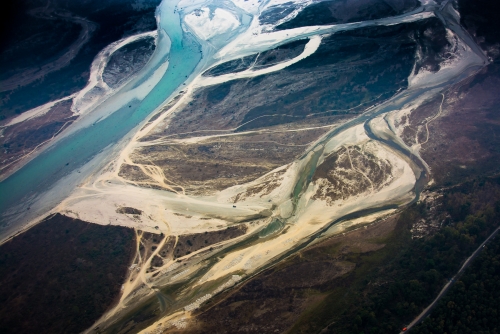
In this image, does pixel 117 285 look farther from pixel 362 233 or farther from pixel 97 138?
pixel 97 138

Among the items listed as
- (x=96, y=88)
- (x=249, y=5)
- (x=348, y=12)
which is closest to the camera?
(x=96, y=88)

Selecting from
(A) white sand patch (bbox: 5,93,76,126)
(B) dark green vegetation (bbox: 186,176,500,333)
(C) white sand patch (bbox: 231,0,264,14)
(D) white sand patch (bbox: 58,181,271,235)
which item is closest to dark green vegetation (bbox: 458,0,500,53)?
(B) dark green vegetation (bbox: 186,176,500,333)

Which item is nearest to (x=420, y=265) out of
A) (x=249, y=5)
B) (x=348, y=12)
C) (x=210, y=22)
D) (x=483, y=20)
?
(x=483, y=20)

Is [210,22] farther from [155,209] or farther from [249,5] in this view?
[155,209]

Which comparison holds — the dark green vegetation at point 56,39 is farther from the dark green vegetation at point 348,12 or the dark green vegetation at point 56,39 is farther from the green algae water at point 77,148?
the dark green vegetation at point 348,12

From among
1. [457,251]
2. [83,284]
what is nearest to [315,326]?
[457,251]

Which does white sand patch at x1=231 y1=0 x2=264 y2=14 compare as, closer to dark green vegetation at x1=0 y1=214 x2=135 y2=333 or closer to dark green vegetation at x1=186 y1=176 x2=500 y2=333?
dark green vegetation at x1=0 y1=214 x2=135 y2=333
